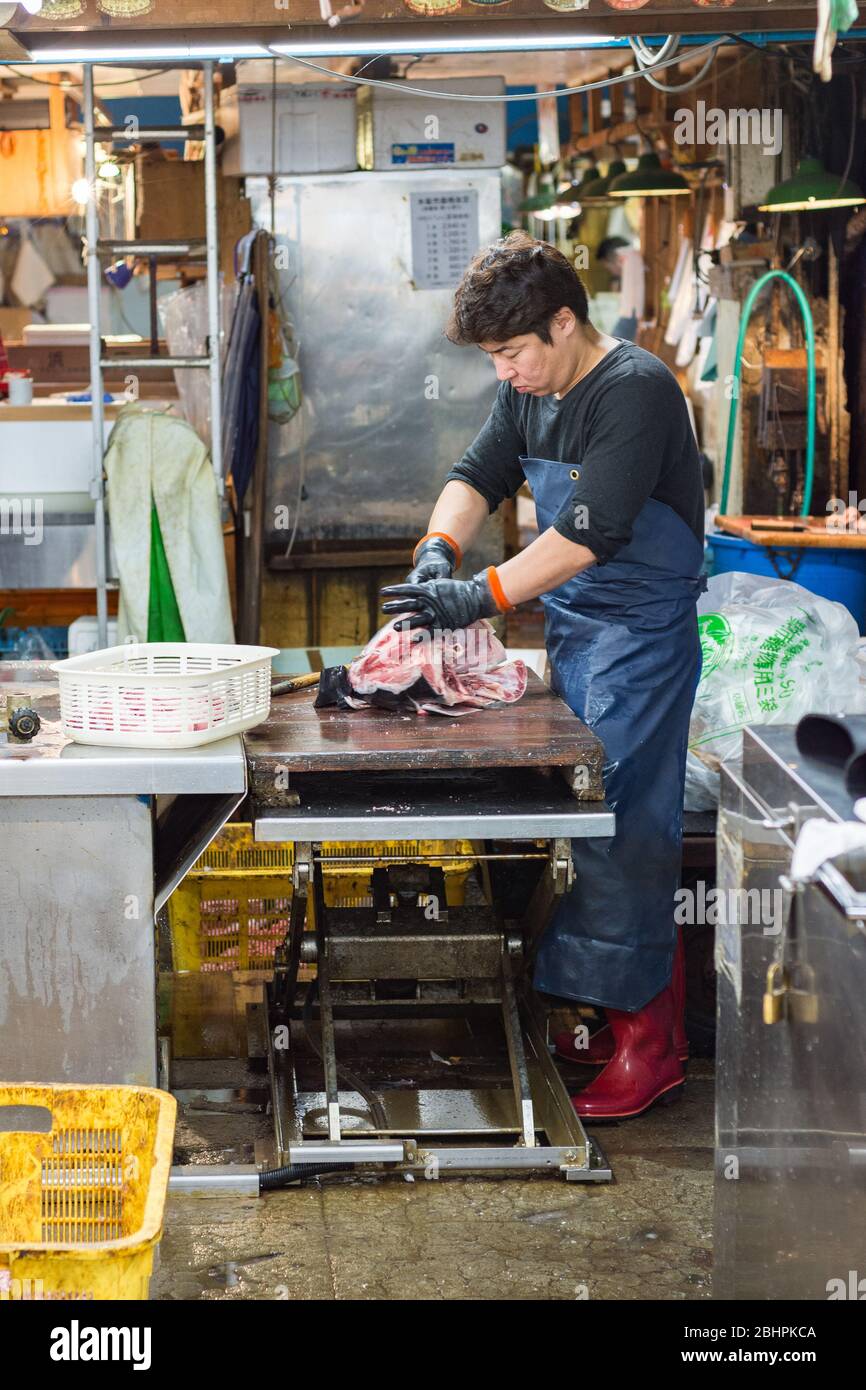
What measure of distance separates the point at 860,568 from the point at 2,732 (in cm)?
385

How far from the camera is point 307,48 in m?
4.86

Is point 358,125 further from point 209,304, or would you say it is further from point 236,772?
point 236,772

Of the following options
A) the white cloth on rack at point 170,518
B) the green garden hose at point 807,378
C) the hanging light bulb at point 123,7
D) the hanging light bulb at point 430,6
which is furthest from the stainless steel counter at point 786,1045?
the green garden hose at point 807,378

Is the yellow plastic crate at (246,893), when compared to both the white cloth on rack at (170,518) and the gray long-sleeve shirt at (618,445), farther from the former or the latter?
the white cloth on rack at (170,518)

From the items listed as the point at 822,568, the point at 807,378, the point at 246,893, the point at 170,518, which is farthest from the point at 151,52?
the point at 807,378

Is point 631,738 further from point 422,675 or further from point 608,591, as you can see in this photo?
point 422,675

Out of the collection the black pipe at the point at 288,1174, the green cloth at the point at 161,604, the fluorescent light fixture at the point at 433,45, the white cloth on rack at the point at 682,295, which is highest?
the fluorescent light fixture at the point at 433,45

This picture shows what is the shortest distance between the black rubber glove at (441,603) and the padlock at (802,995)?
4.86ft

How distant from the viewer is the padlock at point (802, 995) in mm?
2336

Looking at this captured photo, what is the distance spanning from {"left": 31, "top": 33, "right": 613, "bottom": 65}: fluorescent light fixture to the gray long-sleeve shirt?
1.42 meters

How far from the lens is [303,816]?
3.34m

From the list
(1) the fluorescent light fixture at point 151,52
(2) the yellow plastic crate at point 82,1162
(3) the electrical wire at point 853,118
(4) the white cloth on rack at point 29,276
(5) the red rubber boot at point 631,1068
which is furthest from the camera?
(4) the white cloth on rack at point 29,276

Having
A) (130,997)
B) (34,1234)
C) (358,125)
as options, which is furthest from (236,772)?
(358,125)

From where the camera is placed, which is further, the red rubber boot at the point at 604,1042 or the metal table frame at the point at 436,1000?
the red rubber boot at the point at 604,1042
